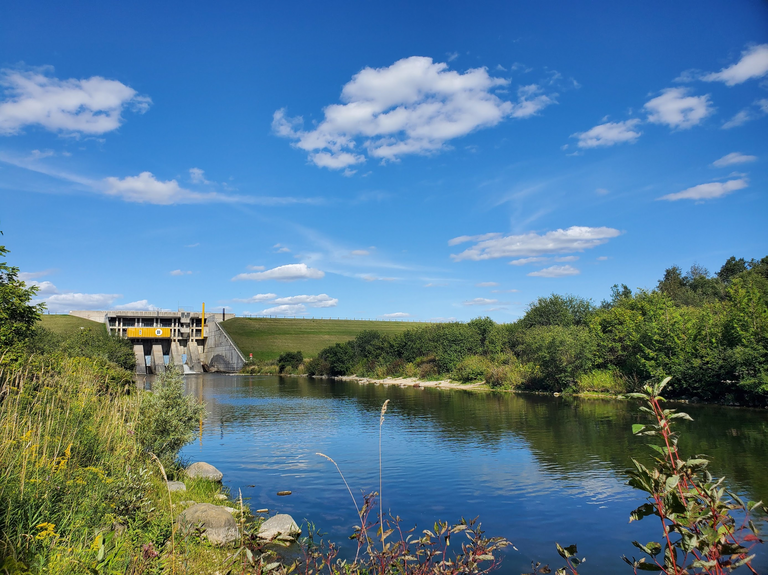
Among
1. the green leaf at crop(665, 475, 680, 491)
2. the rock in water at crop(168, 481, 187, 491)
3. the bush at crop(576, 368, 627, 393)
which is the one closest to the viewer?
the green leaf at crop(665, 475, 680, 491)

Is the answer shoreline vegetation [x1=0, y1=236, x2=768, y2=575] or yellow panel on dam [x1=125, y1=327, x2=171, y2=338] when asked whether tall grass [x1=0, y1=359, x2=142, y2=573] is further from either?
yellow panel on dam [x1=125, y1=327, x2=171, y2=338]

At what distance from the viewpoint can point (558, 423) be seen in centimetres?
2930

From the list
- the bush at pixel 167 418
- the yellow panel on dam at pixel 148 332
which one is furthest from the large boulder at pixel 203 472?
the yellow panel on dam at pixel 148 332

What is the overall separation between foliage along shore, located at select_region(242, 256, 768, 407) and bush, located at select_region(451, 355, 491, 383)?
12cm

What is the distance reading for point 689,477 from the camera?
3.10m

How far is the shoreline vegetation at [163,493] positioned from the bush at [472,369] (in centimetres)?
1810

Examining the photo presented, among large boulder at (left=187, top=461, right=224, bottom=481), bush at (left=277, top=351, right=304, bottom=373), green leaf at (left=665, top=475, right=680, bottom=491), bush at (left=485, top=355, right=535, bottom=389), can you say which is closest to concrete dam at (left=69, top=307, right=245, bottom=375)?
bush at (left=277, top=351, right=304, bottom=373)

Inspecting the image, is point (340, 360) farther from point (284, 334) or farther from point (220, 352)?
point (284, 334)

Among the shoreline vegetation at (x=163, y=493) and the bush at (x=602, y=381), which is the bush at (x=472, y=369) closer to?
the bush at (x=602, y=381)

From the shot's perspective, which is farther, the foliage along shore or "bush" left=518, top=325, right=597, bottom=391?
"bush" left=518, top=325, right=597, bottom=391

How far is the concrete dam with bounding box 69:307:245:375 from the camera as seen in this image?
98.3 meters

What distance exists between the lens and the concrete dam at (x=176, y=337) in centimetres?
9831

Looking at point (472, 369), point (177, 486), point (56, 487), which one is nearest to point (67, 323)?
point (472, 369)

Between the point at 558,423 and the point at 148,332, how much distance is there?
88.1 metres
